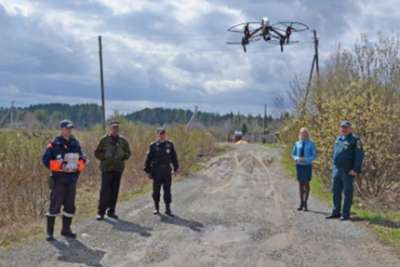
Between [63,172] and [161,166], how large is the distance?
3.22 metres

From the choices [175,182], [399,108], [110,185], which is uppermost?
[399,108]

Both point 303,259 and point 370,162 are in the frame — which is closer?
point 303,259

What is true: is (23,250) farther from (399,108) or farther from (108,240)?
(399,108)

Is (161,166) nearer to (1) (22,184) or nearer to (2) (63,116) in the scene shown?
(1) (22,184)

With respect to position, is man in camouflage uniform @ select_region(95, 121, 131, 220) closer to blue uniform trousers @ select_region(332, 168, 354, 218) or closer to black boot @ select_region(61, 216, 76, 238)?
black boot @ select_region(61, 216, 76, 238)

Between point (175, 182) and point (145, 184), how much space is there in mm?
2215

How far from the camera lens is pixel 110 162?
1291 cm

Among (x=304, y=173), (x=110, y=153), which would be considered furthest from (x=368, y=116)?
(x=110, y=153)

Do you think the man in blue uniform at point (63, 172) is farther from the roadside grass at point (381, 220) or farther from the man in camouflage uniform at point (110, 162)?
the roadside grass at point (381, 220)

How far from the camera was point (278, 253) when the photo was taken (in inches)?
377

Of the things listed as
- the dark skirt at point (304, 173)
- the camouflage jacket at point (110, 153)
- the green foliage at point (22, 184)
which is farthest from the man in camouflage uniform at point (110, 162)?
the dark skirt at point (304, 173)

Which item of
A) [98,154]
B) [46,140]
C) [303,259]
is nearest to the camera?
[303,259]

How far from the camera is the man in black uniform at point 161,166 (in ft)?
43.9

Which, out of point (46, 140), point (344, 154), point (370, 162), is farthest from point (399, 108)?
point (46, 140)
